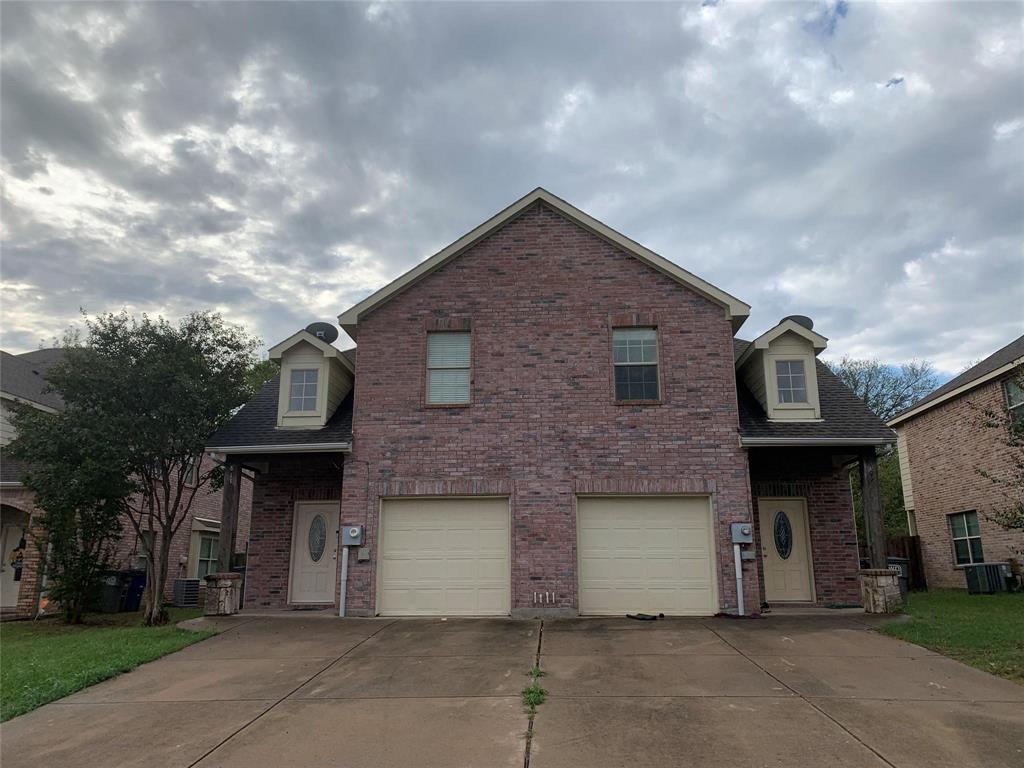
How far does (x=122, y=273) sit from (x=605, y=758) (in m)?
16.6

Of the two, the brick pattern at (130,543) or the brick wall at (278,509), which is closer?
the brick wall at (278,509)

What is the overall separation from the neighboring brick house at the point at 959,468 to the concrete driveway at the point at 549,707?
1005 centimetres

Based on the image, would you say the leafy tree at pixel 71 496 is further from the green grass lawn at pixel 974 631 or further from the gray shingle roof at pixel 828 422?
the green grass lawn at pixel 974 631

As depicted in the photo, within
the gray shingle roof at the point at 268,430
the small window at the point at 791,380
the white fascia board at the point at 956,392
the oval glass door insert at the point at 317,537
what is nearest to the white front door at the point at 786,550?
the small window at the point at 791,380

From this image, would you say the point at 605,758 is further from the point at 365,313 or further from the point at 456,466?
the point at 365,313

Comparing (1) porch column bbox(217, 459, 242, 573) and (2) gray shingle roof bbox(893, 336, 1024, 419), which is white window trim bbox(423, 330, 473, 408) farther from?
(2) gray shingle roof bbox(893, 336, 1024, 419)

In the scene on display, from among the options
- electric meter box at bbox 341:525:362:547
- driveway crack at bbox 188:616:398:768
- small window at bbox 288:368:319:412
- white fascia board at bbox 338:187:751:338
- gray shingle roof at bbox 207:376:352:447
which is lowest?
driveway crack at bbox 188:616:398:768

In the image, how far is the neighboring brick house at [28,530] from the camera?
1647 centimetres

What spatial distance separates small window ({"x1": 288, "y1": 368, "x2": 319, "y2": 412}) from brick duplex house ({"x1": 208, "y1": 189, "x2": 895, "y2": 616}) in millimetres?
29

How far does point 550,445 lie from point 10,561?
14516 mm

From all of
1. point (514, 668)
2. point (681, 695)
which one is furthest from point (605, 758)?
point (514, 668)

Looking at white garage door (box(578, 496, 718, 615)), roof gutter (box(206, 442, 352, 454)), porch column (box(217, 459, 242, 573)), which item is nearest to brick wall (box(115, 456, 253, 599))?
porch column (box(217, 459, 242, 573))

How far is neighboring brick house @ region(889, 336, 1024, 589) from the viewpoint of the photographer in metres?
17.1

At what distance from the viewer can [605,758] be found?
5289 millimetres
